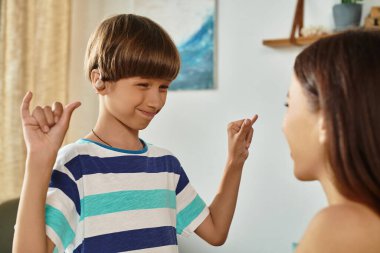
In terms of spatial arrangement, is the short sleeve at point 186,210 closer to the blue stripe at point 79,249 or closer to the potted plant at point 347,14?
the blue stripe at point 79,249

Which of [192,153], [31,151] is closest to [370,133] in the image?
[31,151]

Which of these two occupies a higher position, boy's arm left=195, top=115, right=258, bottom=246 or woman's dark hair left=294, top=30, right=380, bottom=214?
woman's dark hair left=294, top=30, right=380, bottom=214

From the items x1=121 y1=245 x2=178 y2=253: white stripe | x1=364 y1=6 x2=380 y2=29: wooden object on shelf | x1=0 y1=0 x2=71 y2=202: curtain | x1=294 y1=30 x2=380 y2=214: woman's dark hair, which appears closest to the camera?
x1=294 y1=30 x2=380 y2=214: woman's dark hair

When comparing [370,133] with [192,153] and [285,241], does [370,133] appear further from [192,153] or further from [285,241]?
[192,153]

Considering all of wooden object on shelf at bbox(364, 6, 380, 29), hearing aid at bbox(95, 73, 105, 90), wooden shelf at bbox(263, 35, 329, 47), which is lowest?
hearing aid at bbox(95, 73, 105, 90)

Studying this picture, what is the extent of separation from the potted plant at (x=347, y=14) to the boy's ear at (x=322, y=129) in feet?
5.66

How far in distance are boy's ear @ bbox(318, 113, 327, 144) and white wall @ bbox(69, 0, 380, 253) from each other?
73.0 inches

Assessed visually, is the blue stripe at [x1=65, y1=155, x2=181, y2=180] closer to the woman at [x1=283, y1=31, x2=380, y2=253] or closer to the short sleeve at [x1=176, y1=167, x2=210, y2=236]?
the short sleeve at [x1=176, y1=167, x2=210, y2=236]

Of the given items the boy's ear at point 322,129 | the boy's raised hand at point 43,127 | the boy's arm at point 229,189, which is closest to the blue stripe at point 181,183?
the boy's arm at point 229,189

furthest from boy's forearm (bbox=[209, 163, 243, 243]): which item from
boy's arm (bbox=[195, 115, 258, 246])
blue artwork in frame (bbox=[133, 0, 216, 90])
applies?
blue artwork in frame (bbox=[133, 0, 216, 90])

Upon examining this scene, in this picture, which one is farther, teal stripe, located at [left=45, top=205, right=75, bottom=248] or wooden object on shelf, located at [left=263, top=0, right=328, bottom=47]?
wooden object on shelf, located at [left=263, top=0, right=328, bottom=47]

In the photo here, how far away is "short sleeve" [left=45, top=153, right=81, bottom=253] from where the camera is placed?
3.64 ft

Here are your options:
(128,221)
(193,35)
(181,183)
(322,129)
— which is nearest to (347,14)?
(193,35)

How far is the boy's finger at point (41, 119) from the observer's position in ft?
3.48
